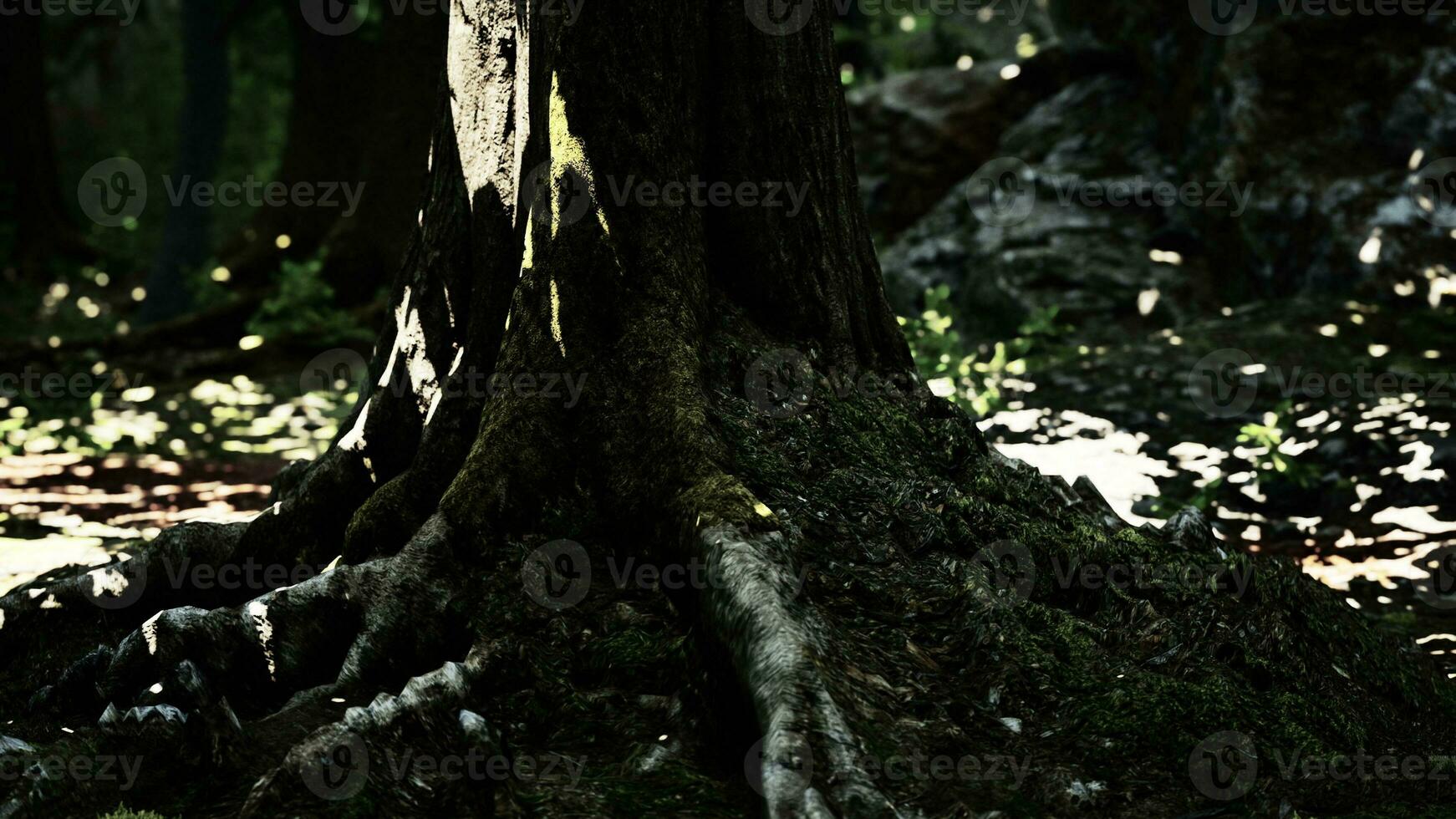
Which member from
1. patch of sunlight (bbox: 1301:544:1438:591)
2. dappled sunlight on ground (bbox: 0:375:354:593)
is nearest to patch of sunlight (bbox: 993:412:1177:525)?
patch of sunlight (bbox: 1301:544:1438:591)

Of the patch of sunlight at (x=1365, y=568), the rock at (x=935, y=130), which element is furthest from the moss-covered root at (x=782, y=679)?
the rock at (x=935, y=130)

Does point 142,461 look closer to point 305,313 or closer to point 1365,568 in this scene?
point 305,313

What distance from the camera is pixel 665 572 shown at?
4.26 metres

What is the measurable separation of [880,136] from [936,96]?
3.06 feet

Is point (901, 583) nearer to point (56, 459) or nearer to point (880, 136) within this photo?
point (56, 459)

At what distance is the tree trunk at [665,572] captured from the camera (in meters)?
3.59

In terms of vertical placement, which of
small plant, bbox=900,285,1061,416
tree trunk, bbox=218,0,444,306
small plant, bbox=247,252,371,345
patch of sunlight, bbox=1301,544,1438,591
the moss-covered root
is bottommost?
the moss-covered root

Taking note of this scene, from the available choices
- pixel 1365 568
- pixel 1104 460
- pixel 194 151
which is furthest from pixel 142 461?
pixel 194 151

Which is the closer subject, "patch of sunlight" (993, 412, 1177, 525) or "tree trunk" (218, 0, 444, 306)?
"patch of sunlight" (993, 412, 1177, 525)

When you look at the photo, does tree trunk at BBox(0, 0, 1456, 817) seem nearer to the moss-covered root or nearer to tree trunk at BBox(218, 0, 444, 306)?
the moss-covered root

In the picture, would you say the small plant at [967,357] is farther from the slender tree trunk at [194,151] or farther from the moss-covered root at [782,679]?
the slender tree trunk at [194,151]

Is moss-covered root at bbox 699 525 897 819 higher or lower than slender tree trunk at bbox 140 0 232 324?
lower

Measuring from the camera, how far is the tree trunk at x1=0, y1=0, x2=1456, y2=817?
3.59 metres

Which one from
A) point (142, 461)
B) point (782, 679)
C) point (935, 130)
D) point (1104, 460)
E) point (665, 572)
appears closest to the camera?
point (782, 679)
